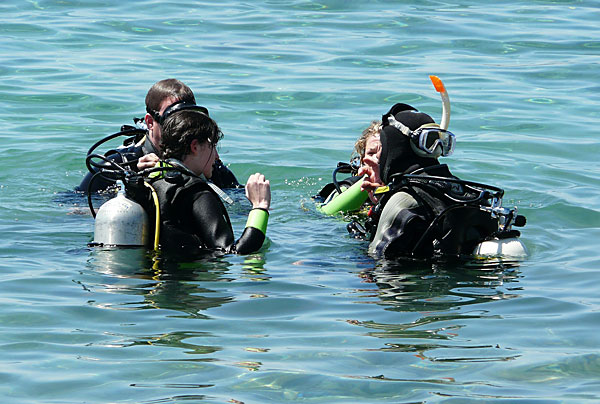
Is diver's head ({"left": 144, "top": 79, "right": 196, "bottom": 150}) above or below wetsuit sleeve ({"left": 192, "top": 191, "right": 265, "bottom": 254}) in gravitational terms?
above

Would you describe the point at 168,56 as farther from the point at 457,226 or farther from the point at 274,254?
the point at 457,226

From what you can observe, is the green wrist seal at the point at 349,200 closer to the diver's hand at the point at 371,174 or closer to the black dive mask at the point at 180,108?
the diver's hand at the point at 371,174

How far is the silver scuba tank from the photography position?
19.7 feet

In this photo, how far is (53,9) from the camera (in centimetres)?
1878

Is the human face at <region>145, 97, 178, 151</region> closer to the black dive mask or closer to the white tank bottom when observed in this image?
the black dive mask

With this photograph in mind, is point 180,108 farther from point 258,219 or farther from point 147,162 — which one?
point 258,219

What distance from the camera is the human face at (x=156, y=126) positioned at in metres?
7.35

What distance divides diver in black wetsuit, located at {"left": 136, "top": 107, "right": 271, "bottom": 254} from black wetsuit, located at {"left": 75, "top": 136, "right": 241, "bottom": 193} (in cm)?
144

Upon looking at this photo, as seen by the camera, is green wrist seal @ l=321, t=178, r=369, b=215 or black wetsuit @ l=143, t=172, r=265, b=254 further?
green wrist seal @ l=321, t=178, r=369, b=215

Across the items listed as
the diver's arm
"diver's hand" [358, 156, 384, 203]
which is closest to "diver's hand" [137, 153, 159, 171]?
"diver's hand" [358, 156, 384, 203]

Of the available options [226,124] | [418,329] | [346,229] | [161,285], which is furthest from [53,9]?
[418,329]

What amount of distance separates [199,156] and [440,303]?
1816 millimetres

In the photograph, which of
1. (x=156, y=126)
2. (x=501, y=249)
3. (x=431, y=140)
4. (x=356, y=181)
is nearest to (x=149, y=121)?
(x=156, y=126)

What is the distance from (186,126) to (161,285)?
1.05m
